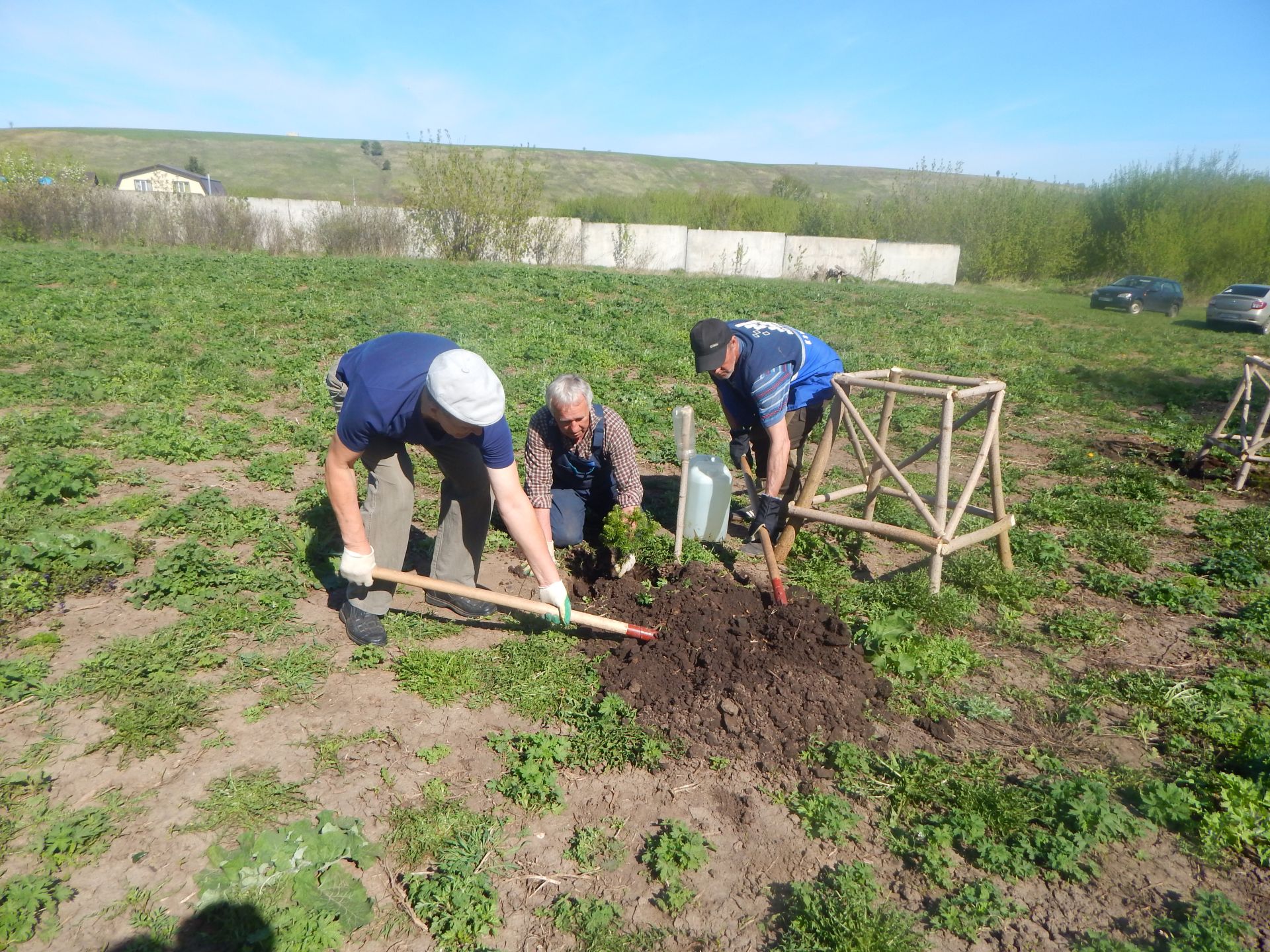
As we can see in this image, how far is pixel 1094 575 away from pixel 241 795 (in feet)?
16.7

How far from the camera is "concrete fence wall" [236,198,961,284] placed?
3319 cm

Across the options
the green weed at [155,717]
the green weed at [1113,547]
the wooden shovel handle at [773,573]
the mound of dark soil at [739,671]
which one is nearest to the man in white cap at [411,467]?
the mound of dark soil at [739,671]

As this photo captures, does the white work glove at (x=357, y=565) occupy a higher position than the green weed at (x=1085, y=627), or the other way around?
the white work glove at (x=357, y=565)

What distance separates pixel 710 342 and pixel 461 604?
217 cm

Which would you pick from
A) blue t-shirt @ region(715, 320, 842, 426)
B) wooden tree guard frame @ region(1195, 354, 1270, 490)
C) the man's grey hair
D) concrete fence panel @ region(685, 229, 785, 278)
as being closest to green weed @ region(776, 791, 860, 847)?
the man's grey hair

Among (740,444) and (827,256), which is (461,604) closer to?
(740,444)

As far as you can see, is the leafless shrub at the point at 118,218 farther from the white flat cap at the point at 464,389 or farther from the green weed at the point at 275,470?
the white flat cap at the point at 464,389

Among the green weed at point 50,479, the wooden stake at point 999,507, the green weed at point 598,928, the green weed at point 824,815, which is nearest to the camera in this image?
the green weed at point 598,928

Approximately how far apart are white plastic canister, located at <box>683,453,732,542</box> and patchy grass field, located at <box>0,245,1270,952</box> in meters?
0.21

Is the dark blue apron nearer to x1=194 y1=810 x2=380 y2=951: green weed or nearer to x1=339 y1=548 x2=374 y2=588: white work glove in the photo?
x1=339 y1=548 x2=374 y2=588: white work glove

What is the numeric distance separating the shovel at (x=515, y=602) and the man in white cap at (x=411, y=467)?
0.06 metres

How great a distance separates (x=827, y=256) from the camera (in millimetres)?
35219

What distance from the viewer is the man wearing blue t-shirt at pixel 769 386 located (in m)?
4.70

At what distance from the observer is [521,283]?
51.7ft
